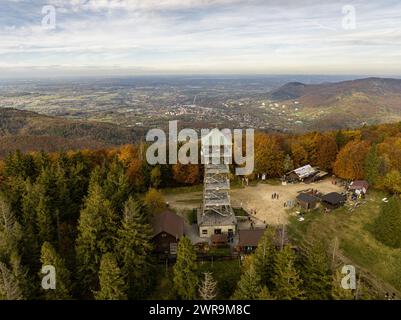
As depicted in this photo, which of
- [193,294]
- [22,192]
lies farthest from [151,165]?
[193,294]

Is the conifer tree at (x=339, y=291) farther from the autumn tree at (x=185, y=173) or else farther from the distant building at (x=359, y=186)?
the autumn tree at (x=185, y=173)

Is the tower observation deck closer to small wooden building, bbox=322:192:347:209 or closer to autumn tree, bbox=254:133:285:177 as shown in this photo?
small wooden building, bbox=322:192:347:209

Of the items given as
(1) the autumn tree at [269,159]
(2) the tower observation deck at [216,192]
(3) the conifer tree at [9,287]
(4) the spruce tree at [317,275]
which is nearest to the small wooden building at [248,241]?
(2) the tower observation deck at [216,192]

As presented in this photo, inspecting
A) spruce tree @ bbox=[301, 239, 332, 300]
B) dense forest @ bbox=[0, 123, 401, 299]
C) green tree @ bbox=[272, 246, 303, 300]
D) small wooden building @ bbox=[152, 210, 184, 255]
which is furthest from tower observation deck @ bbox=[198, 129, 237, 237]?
spruce tree @ bbox=[301, 239, 332, 300]

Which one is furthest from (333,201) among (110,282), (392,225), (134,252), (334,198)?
(110,282)

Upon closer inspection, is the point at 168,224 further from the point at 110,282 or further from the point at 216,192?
the point at 110,282

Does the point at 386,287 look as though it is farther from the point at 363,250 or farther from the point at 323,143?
the point at 323,143
